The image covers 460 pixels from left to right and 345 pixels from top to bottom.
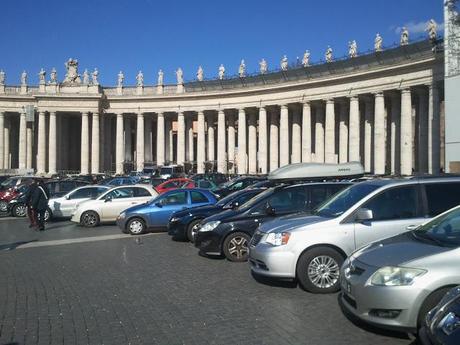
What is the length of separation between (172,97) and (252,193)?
53875 millimetres

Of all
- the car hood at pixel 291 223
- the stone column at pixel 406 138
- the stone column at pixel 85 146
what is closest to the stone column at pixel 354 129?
the stone column at pixel 406 138

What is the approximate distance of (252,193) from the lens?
1572cm

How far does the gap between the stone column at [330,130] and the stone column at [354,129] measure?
9.03 feet

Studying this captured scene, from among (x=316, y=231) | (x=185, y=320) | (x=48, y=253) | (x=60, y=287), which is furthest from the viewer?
(x=48, y=253)

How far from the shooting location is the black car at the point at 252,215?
11.6 metres

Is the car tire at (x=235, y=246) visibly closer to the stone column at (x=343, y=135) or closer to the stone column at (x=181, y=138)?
the stone column at (x=343, y=135)

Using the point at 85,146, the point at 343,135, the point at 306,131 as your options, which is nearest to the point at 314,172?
the point at 343,135

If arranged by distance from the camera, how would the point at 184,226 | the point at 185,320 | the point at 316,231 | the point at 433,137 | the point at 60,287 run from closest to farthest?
the point at 185,320 < the point at 316,231 < the point at 60,287 < the point at 184,226 < the point at 433,137

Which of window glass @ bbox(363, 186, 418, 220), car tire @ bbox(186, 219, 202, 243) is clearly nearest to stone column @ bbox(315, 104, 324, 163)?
car tire @ bbox(186, 219, 202, 243)

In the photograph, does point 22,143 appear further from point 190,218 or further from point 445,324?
point 445,324

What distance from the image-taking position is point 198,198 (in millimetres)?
18359

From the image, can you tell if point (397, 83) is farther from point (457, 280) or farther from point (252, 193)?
point (457, 280)

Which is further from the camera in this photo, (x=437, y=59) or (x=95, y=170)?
(x=95, y=170)

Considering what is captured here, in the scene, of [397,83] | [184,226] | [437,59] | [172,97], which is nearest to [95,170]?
[172,97]
